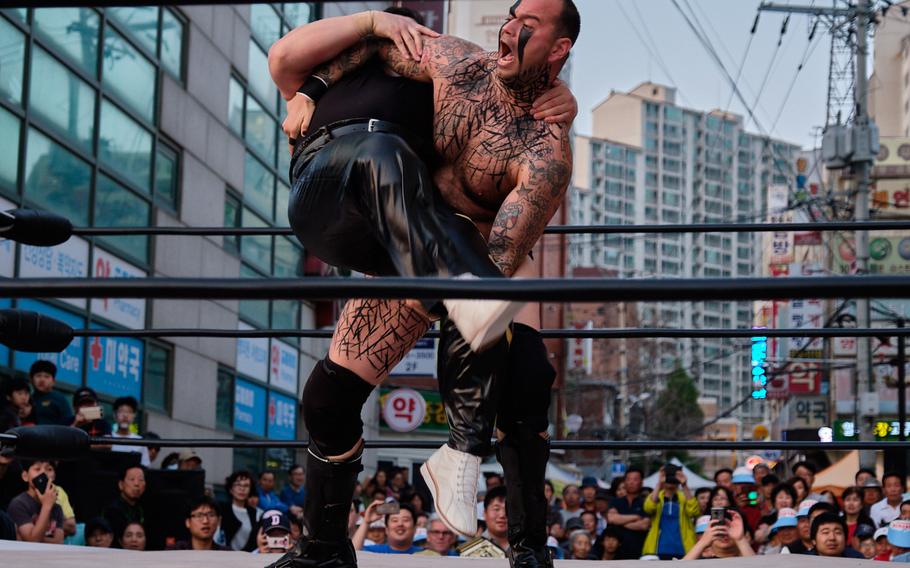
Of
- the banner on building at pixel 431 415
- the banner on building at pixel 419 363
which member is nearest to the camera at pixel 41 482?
the banner on building at pixel 419 363

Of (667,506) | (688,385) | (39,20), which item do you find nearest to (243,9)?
(39,20)

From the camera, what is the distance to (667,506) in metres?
7.60

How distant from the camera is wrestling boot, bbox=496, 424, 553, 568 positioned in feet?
8.90

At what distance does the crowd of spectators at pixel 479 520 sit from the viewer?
5.91m

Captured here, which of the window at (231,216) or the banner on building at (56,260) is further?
the window at (231,216)

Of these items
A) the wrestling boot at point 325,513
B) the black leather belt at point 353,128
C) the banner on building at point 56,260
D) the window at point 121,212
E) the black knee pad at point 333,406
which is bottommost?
the wrestling boot at point 325,513

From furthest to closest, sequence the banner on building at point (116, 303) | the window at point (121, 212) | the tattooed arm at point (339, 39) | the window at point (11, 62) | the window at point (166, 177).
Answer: the window at point (166, 177) < the window at point (121, 212) < the banner on building at point (116, 303) < the window at point (11, 62) < the tattooed arm at point (339, 39)

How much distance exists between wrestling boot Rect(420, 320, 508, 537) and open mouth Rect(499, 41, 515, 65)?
56 cm

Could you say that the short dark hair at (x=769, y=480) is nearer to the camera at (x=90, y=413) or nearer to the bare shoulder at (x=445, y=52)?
the camera at (x=90, y=413)

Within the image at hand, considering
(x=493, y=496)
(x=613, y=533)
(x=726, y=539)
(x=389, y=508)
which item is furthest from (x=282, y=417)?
(x=726, y=539)

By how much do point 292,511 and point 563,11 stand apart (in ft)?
20.3

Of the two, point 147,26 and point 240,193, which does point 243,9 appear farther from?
point 147,26

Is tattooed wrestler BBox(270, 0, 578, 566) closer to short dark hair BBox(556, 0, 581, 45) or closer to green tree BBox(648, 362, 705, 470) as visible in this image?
short dark hair BBox(556, 0, 581, 45)

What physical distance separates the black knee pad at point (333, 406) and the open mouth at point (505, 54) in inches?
31.3
